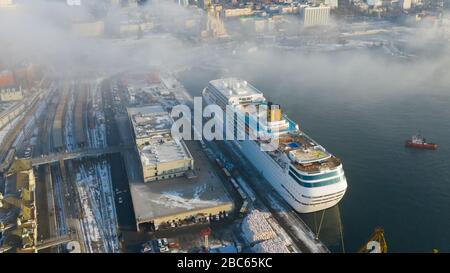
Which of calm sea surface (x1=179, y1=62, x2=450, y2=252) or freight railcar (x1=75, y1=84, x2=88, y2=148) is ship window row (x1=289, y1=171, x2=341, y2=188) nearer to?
calm sea surface (x1=179, y1=62, x2=450, y2=252)

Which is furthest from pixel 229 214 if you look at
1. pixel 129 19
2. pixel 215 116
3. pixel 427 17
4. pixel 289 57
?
pixel 427 17

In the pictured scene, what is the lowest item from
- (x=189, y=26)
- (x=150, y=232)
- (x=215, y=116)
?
(x=150, y=232)

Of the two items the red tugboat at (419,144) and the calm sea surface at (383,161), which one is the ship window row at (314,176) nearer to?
the calm sea surface at (383,161)

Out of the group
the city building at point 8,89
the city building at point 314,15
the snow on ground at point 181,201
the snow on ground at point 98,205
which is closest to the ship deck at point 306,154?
the snow on ground at point 181,201

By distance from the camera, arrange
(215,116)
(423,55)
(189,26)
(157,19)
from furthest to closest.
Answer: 1. (157,19)
2. (189,26)
3. (423,55)
4. (215,116)

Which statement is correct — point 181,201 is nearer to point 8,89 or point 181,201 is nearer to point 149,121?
point 149,121

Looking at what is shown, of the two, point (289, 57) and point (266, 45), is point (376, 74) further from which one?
point (266, 45)
